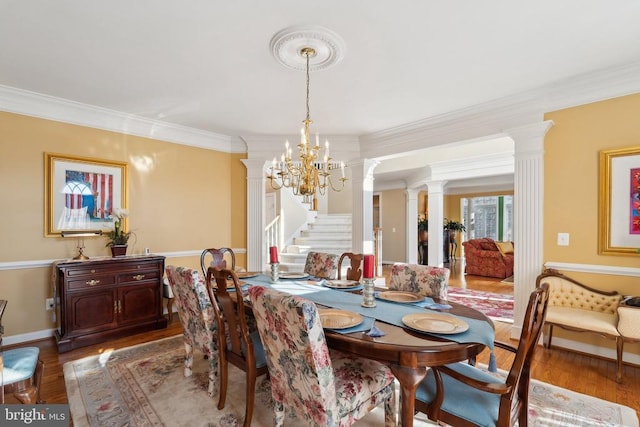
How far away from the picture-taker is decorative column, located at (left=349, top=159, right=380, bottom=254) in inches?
191

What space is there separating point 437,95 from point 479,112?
0.70 metres

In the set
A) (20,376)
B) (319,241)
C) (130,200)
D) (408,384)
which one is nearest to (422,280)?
(408,384)

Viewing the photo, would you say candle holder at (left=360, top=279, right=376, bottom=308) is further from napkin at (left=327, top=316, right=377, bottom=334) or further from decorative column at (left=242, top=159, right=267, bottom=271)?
decorative column at (left=242, top=159, right=267, bottom=271)

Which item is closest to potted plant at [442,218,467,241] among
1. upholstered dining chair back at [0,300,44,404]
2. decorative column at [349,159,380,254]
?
decorative column at [349,159,380,254]

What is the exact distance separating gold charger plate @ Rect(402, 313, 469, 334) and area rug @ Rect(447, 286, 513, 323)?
2940mm

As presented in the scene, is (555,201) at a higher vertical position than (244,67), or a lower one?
lower

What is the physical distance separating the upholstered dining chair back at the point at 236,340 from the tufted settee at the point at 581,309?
2.65m

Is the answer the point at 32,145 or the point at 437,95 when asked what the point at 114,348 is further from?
the point at 437,95

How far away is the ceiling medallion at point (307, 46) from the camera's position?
2.22 meters

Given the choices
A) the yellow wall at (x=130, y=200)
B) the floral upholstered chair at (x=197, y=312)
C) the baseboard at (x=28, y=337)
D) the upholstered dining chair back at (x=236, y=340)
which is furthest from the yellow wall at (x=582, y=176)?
the baseboard at (x=28, y=337)

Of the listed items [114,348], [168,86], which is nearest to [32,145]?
[168,86]

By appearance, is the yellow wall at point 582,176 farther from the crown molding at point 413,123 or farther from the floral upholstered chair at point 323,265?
the floral upholstered chair at point 323,265

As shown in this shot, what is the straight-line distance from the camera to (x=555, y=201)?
3178 millimetres

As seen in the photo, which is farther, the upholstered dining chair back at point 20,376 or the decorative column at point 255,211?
the decorative column at point 255,211
